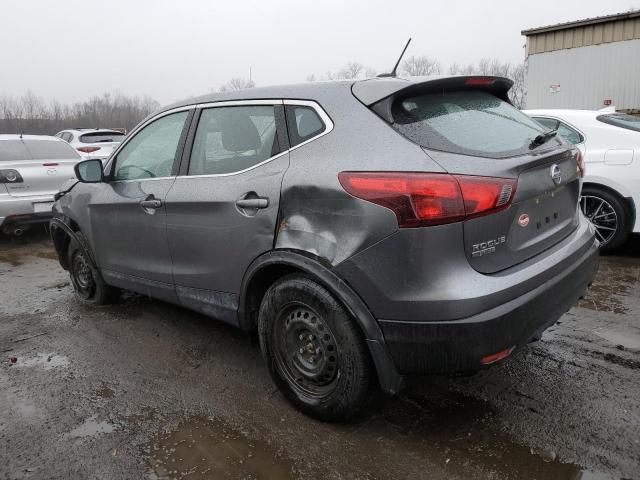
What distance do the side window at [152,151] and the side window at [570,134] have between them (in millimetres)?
4090

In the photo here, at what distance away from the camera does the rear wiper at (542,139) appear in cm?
261

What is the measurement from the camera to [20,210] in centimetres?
681

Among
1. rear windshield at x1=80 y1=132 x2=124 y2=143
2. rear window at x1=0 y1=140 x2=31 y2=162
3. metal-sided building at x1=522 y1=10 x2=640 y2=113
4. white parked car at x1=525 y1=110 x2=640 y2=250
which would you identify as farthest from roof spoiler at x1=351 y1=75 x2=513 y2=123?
rear windshield at x1=80 y1=132 x2=124 y2=143

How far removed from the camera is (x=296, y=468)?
235 centimetres

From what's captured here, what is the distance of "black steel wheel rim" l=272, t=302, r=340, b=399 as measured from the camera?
253 cm

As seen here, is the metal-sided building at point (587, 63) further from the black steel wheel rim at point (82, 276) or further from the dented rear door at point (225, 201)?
the black steel wheel rim at point (82, 276)

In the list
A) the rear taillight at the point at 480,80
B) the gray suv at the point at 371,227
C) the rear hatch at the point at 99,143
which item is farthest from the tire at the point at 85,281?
the rear hatch at the point at 99,143

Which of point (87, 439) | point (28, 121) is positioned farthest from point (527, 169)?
point (28, 121)

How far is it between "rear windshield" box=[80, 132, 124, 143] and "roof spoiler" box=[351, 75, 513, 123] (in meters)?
13.5

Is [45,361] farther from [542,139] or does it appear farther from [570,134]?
[570,134]

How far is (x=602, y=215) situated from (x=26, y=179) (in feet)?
23.7

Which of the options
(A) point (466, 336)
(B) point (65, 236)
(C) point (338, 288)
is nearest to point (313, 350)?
(C) point (338, 288)

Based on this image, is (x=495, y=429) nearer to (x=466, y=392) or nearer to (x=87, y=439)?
(x=466, y=392)

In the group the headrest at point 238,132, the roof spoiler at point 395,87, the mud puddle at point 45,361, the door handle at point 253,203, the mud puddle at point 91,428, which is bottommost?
the mud puddle at point 45,361
